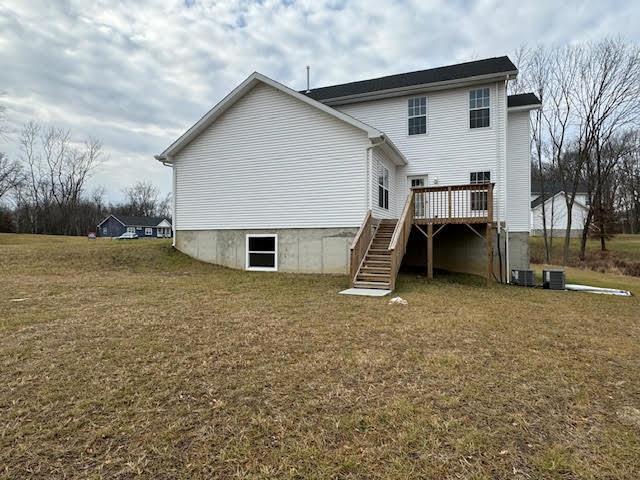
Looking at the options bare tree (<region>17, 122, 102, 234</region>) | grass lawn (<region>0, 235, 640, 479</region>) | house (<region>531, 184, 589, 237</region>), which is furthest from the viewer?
bare tree (<region>17, 122, 102, 234</region>)

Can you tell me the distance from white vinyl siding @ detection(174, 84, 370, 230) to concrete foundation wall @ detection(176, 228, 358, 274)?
0.28 metres

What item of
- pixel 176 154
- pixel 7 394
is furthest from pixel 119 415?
pixel 176 154

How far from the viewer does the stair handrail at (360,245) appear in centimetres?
993

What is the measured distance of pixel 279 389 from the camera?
3541 mm

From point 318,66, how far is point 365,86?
13.6ft

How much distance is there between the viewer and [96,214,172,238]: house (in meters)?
57.7

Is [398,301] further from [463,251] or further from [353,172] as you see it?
[463,251]

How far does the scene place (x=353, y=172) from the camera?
11867mm

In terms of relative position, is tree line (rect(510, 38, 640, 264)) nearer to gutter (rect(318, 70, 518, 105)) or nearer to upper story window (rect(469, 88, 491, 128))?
upper story window (rect(469, 88, 491, 128))

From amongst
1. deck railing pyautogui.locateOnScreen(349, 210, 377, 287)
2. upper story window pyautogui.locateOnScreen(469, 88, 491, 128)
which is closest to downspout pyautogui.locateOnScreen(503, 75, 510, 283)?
upper story window pyautogui.locateOnScreen(469, 88, 491, 128)

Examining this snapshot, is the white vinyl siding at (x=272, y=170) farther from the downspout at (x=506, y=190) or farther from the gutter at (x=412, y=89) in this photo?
the downspout at (x=506, y=190)

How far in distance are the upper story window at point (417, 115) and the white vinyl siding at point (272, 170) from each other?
342 cm

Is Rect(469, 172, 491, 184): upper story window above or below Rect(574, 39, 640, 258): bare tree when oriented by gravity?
below

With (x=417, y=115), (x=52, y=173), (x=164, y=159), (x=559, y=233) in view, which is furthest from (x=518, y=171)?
(x=52, y=173)
